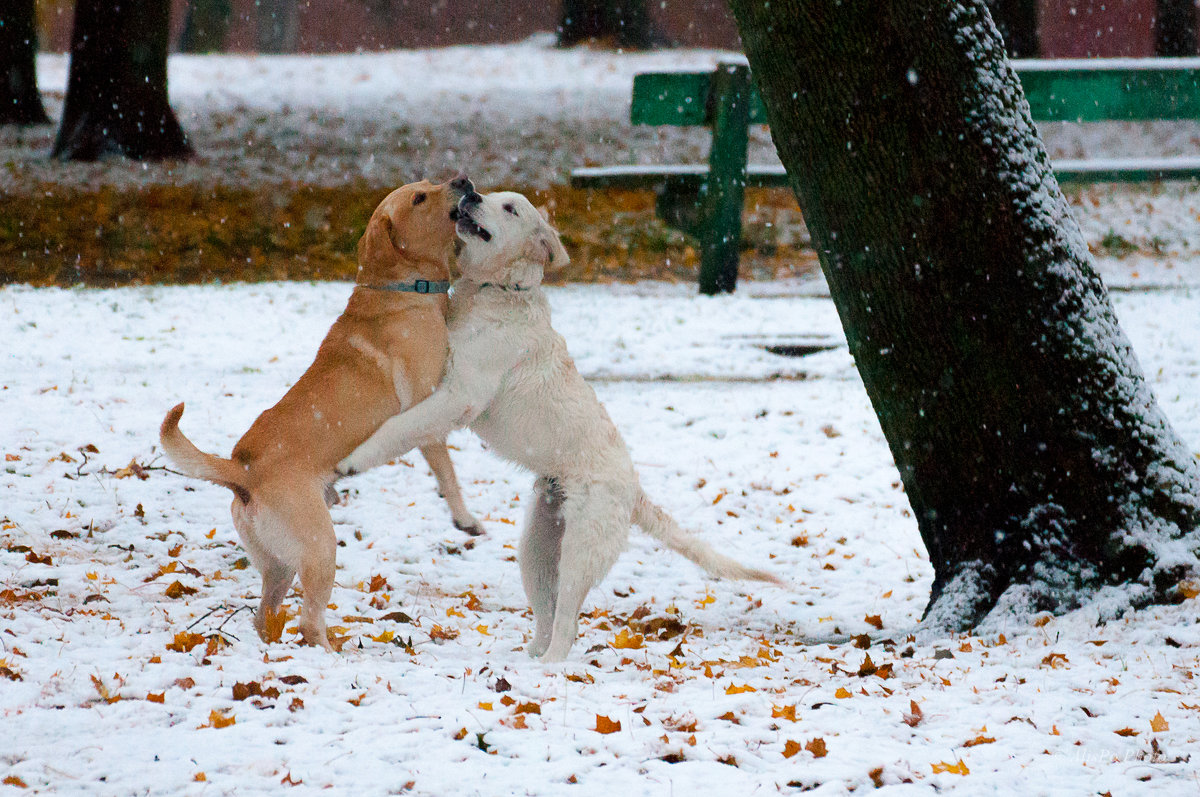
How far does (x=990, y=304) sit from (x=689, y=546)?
1474 mm

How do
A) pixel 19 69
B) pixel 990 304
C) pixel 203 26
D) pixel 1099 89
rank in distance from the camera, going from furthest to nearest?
pixel 203 26, pixel 19 69, pixel 1099 89, pixel 990 304

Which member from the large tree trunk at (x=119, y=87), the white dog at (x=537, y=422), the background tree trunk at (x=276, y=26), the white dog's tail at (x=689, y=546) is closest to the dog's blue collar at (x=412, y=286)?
the white dog at (x=537, y=422)

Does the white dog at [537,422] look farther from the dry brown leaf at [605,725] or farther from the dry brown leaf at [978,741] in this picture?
the dry brown leaf at [978,741]

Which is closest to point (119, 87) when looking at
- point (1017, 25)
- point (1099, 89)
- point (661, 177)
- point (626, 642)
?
point (661, 177)

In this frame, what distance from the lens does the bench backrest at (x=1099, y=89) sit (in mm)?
9844

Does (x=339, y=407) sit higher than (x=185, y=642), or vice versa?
(x=339, y=407)

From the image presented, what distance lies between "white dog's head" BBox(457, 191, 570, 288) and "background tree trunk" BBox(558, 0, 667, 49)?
20.0 meters

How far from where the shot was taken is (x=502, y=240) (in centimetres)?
459

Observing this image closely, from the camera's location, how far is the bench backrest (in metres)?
9.84

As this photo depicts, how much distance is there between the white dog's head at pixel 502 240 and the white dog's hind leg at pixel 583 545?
911mm

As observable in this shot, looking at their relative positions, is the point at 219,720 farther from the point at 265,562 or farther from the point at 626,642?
the point at 626,642

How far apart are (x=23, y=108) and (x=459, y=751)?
54.6 feet

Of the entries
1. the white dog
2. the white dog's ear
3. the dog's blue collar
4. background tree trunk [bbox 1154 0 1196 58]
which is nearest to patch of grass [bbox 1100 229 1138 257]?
background tree trunk [bbox 1154 0 1196 58]

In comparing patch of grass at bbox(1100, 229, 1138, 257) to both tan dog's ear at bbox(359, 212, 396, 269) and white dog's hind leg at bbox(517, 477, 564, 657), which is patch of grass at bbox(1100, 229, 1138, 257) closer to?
white dog's hind leg at bbox(517, 477, 564, 657)
